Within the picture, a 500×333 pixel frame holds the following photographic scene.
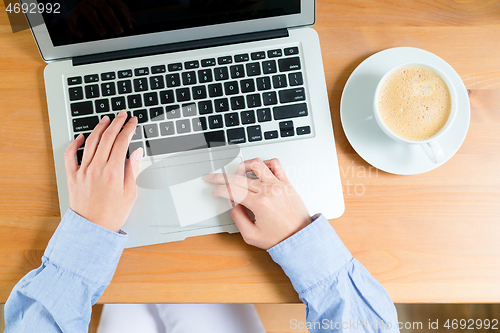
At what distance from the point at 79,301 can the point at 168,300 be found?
0.14 m

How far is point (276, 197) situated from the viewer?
546mm

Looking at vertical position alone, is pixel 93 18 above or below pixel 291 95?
above

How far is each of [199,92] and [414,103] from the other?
13.7 inches

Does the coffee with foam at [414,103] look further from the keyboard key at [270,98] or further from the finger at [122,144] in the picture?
the finger at [122,144]

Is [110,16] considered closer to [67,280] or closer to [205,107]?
[205,107]

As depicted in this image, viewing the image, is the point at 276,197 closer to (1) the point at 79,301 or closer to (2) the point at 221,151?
(2) the point at 221,151

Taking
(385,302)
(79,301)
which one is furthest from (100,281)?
(385,302)

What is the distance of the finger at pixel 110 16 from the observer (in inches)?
19.3

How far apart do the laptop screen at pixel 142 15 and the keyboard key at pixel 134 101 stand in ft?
0.34

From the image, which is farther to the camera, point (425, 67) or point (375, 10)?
point (375, 10)

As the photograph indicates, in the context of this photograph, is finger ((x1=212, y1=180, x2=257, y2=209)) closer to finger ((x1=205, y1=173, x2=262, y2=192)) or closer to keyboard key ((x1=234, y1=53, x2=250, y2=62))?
finger ((x1=205, y1=173, x2=262, y2=192))

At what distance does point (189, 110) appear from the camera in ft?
1.82

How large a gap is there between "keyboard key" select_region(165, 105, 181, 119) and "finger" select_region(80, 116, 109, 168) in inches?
4.4

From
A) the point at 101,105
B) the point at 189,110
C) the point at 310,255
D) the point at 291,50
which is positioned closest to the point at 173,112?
the point at 189,110
